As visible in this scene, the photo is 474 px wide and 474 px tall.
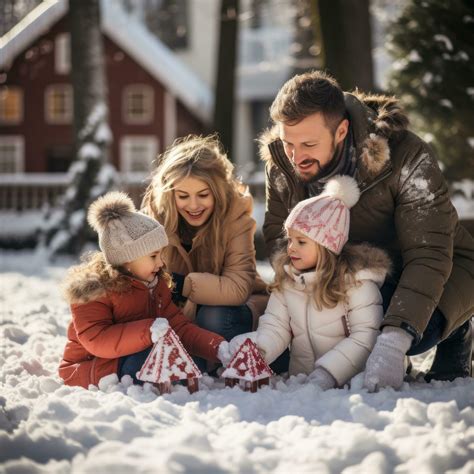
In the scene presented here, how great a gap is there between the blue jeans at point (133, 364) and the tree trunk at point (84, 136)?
793cm

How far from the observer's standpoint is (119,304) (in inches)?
154

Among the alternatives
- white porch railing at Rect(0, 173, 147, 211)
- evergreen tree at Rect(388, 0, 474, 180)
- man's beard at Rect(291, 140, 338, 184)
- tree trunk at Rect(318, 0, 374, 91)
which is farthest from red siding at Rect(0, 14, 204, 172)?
man's beard at Rect(291, 140, 338, 184)

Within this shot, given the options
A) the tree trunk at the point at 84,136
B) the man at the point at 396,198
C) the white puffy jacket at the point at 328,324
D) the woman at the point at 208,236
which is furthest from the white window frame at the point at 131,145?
the white puffy jacket at the point at 328,324

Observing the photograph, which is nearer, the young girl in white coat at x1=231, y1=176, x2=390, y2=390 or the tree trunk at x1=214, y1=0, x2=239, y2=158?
the young girl in white coat at x1=231, y1=176, x2=390, y2=390

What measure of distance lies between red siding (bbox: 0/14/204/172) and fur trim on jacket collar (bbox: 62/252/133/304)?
57.2 feet

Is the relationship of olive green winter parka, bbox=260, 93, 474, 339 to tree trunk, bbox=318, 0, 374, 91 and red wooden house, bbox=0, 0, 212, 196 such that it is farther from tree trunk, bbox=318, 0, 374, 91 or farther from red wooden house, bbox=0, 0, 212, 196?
red wooden house, bbox=0, 0, 212, 196

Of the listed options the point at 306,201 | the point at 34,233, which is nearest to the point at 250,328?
the point at 306,201

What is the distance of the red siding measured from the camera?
830 inches

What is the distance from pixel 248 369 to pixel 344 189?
Answer: 98cm

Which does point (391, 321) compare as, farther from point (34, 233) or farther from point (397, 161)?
point (34, 233)

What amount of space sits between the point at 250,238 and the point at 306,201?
0.70 m

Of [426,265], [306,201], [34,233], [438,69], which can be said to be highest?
[438,69]

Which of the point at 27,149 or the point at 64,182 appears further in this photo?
the point at 27,149

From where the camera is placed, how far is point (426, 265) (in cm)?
378
